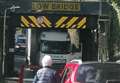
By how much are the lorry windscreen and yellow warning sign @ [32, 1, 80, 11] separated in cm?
563

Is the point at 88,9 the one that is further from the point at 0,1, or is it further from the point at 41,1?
the point at 0,1

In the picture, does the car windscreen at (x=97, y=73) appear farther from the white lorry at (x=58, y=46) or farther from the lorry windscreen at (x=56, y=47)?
the lorry windscreen at (x=56, y=47)

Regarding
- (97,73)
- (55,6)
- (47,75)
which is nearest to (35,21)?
(55,6)

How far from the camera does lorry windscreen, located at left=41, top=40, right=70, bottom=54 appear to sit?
32.5 meters

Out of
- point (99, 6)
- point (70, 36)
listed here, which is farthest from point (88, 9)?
point (70, 36)

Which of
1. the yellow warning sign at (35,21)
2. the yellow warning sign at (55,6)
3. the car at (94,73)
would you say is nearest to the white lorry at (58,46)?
the yellow warning sign at (35,21)

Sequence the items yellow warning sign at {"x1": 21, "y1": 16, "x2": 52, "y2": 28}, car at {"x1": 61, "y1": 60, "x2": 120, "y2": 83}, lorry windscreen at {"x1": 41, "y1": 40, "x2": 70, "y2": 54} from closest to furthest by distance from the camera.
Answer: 1. car at {"x1": 61, "y1": 60, "x2": 120, "y2": 83}
2. yellow warning sign at {"x1": 21, "y1": 16, "x2": 52, "y2": 28}
3. lorry windscreen at {"x1": 41, "y1": 40, "x2": 70, "y2": 54}

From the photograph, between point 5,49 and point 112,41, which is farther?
point 5,49

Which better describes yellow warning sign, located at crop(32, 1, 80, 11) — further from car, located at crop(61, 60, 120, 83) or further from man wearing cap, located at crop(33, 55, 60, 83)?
man wearing cap, located at crop(33, 55, 60, 83)

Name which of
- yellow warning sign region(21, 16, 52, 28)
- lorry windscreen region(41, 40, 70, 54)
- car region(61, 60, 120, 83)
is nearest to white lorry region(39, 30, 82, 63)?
lorry windscreen region(41, 40, 70, 54)

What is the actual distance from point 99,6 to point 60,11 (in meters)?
1.82

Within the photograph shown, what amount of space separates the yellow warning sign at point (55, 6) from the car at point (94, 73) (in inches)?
525

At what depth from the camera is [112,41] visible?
25.9 m

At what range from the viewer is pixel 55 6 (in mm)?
26797
